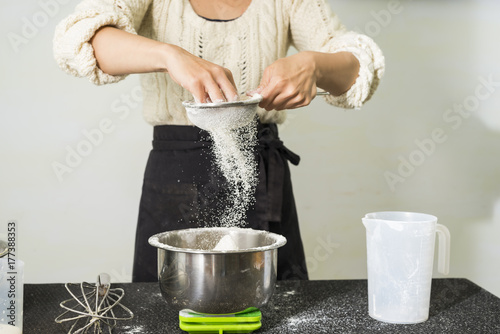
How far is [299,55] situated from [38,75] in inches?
44.8

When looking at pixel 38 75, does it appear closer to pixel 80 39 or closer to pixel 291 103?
pixel 80 39

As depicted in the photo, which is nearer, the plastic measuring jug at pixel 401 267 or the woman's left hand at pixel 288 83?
the plastic measuring jug at pixel 401 267

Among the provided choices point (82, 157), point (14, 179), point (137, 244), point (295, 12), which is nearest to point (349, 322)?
point (137, 244)

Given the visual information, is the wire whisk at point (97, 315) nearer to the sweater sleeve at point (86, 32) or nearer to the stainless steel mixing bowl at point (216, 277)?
the stainless steel mixing bowl at point (216, 277)

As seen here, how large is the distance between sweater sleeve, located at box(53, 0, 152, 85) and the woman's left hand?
32 centimetres

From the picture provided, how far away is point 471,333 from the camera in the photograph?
33.0 inches

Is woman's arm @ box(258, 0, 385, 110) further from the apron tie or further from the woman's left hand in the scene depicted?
the apron tie

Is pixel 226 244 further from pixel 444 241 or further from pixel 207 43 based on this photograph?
pixel 207 43

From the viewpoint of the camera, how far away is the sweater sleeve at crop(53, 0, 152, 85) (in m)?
1.09

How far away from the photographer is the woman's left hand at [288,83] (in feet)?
3.46

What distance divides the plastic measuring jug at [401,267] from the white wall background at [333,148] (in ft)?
3.58

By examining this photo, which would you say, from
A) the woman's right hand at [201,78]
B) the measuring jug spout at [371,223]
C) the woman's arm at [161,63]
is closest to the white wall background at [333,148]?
the woman's arm at [161,63]

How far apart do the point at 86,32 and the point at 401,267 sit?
735 millimetres

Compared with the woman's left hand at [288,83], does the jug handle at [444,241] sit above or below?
below
